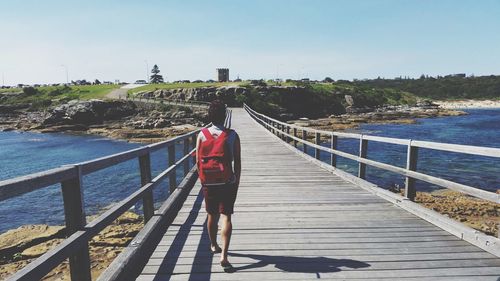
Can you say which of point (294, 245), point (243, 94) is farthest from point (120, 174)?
point (243, 94)

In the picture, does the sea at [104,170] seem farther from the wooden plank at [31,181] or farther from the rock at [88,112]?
the wooden plank at [31,181]

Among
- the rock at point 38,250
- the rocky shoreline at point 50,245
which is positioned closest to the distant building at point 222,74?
the rocky shoreline at point 50,245

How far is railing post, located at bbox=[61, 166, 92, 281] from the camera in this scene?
3.21m

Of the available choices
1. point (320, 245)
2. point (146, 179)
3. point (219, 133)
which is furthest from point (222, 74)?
point (219, 133)

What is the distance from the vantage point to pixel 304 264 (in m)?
4.59

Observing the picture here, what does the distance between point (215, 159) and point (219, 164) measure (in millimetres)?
71

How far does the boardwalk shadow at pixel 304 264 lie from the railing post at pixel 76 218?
1.70 metres

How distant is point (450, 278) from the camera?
4156 millimetres

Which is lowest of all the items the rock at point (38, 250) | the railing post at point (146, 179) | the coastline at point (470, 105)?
the coastline at point (470, 105)

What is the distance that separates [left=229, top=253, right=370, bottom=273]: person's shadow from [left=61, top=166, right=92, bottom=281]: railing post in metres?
1.70

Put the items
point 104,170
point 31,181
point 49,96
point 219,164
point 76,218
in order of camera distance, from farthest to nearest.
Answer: point 49,96 < point 104,170 < point 219,164 < point 76,218 < point 31,181

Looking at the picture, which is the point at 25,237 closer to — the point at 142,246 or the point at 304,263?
the point at 142,246

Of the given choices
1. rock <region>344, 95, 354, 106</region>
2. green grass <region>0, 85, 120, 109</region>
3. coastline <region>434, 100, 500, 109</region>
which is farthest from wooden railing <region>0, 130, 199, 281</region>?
coastline <region>434, 100, 500, 109</region>

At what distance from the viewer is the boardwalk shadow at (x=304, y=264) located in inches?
175
